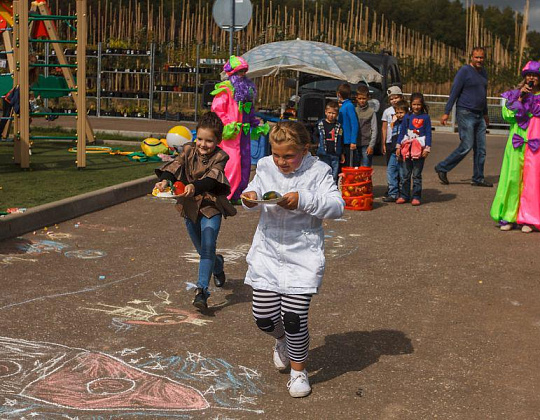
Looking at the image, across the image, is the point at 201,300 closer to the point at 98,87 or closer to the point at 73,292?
the point at 73,292

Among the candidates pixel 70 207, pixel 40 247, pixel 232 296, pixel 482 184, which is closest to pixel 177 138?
pixel 482 184

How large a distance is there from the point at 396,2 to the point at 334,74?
60.9 metres

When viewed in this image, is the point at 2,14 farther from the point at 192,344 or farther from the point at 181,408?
the point at 181,408

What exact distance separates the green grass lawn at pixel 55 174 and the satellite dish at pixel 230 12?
9.09 feet

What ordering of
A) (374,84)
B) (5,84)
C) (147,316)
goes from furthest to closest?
(374,84), (5,84), (147,316)

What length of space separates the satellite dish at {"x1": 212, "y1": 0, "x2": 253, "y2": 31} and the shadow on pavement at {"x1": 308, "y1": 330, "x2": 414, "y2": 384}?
10.4 meters

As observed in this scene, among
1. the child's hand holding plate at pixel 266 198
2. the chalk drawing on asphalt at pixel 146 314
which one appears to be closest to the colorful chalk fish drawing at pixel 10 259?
the chalk drawing on asphalt at pixel 146 314

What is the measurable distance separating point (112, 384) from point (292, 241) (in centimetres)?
120

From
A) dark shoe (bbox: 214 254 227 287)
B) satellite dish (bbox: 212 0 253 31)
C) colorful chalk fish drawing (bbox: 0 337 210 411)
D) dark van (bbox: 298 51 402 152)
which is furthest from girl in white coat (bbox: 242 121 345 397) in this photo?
dark van (bbox: 298 51 402 152)

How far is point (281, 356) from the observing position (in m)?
4.93

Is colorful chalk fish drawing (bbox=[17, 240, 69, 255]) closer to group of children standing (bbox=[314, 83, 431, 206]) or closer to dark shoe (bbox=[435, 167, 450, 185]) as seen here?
group of children standing (bbox=[314, 83, 431, 206])

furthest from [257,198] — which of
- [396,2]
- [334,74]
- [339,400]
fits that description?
[396,2]

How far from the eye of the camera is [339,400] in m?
4.50

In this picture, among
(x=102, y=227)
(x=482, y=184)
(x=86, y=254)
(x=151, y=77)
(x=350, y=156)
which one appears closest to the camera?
(x=86, y=254)
